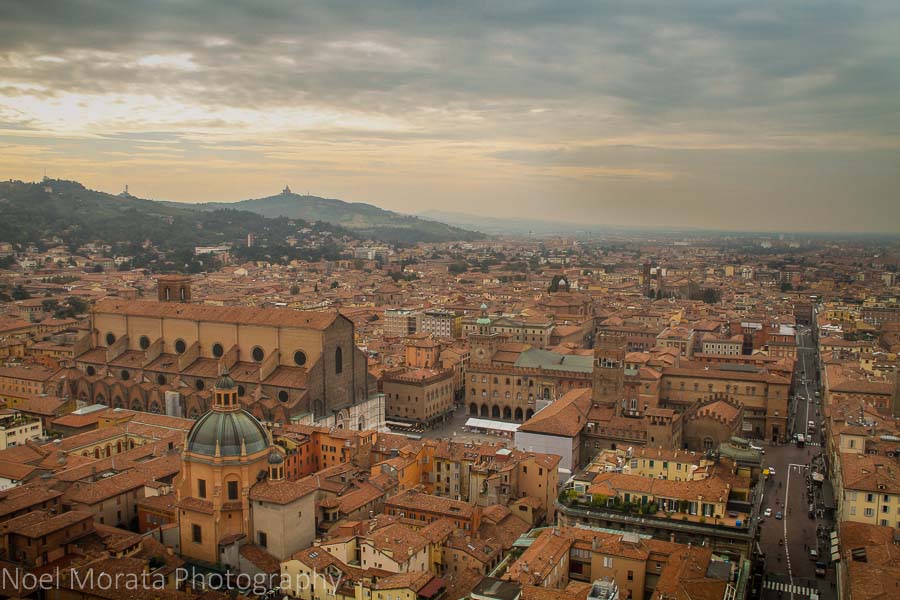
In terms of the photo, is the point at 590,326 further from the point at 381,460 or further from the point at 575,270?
the point at 575,270

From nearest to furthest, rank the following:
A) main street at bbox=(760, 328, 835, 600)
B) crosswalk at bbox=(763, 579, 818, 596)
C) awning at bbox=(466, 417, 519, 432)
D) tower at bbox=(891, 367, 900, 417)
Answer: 1. crosswalk at bbox=(763, 579, 818, 596)
2. main street at bbox=(760, 328, 835, 600)
3. tower at bbox=(891, 367, 900, 417)
4. awning at bbox=(466, 417, 519, 432)

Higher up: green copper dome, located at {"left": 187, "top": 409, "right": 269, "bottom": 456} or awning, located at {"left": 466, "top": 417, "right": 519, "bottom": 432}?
green copper dome, located at {"left": 187, "top": 409, "right": 269, "bottom": 456}

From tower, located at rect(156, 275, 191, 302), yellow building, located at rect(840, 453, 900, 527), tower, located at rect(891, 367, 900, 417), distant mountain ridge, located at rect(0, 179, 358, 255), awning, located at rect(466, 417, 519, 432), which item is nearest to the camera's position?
yellow building, located at rect(840, 453, 900, 527)

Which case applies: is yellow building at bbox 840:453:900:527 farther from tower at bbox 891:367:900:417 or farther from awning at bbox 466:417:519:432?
awning at bbox 466:417:519:432

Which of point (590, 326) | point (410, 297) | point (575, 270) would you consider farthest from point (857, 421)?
point (575, 270)

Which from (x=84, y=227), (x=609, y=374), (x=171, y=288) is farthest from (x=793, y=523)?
(x=84, y=227)

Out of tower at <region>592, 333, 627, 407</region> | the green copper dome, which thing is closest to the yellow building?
tower at <region>592, 333, 627, 407</region>

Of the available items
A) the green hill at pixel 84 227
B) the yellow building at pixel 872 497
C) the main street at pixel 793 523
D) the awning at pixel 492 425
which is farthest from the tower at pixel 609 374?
the green hill at pixel 84 227

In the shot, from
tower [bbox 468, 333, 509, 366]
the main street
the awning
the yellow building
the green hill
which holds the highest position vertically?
the green hill
